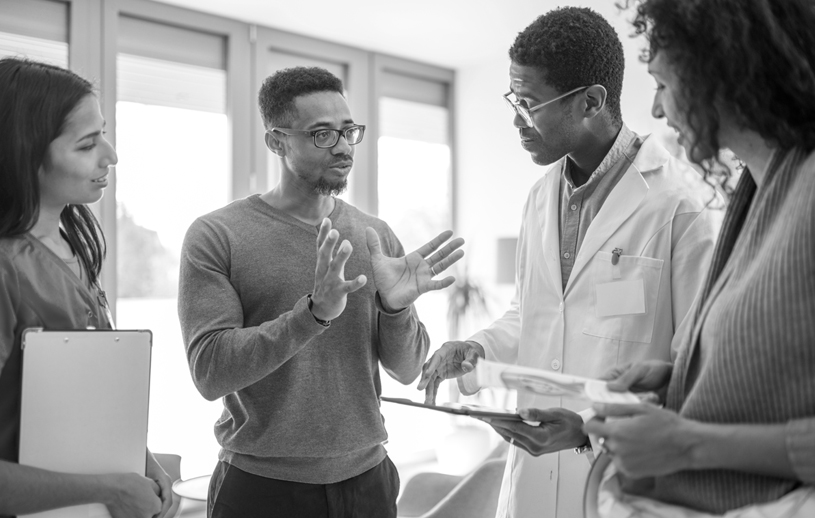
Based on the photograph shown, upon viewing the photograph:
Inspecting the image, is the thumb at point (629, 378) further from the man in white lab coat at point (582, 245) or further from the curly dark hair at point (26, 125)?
the curly dark hair at point (26, 125)

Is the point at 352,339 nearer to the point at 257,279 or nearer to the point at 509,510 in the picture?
the point at 257,279

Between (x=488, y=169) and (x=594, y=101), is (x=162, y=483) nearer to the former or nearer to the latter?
(x=594, y=101)

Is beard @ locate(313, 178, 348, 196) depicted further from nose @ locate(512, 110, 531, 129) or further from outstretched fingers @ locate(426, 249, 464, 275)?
nose @ locate(512, 110, 531, 129)

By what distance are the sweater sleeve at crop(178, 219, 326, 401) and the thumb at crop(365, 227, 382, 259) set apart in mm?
310

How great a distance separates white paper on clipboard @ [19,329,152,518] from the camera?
1341mm

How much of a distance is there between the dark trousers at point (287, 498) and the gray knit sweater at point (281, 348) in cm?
3

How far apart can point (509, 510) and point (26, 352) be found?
1.34 meters

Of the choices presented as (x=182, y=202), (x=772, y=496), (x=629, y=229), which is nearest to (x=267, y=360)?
(x=629, y=229)

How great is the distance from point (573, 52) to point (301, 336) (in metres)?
1.10

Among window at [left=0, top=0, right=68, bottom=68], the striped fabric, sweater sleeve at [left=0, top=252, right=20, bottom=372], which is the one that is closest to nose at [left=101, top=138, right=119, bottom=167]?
sweater sleeve at [left=0, top=252, right=20, bottom=372]

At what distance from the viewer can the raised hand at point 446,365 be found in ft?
6.25

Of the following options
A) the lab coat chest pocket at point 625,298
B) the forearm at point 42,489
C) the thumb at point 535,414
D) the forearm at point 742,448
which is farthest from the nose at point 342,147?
the forearm at point 742,448

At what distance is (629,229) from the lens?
190 centimetres

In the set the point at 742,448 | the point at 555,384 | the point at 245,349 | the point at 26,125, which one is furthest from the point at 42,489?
the point at 742,448
